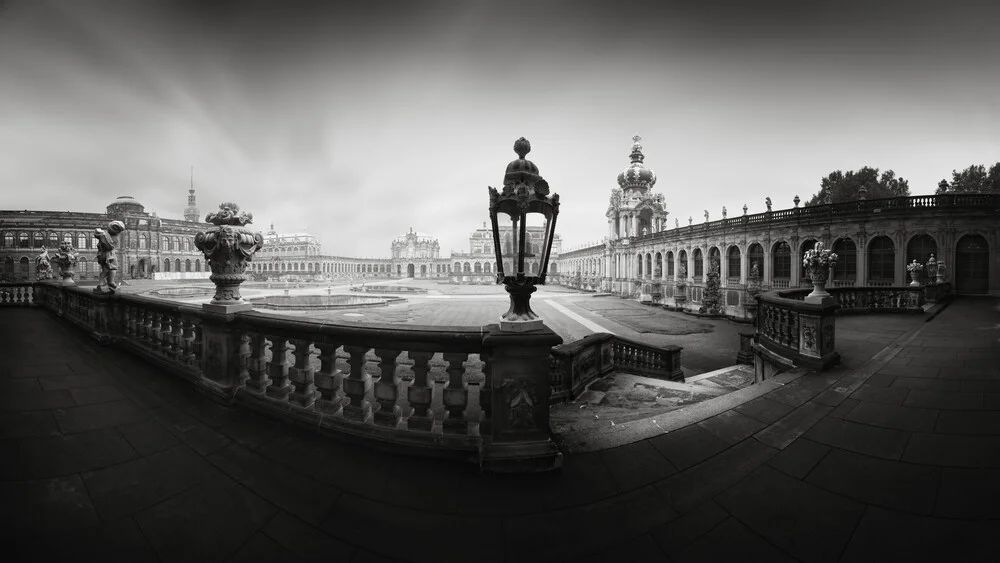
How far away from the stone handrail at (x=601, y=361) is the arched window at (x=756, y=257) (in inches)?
845

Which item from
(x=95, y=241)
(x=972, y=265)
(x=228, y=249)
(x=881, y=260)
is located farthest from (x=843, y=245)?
(x=95, y=241)

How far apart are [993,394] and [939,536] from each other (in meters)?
3.58

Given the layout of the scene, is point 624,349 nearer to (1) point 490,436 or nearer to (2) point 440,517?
(1) point 490,436

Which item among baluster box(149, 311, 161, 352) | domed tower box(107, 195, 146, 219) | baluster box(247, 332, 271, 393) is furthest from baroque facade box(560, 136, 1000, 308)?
domed tower box(107, 195, 146, 219)

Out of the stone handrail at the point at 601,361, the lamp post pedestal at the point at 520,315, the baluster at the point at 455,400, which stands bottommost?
the stone handrail at the point at 601,361

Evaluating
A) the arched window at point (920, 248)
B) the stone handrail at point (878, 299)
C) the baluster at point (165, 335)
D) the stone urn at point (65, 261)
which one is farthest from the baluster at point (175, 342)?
the arched window at point (920, 248)

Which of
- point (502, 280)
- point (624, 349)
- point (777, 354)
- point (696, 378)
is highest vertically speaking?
point (502, 280)

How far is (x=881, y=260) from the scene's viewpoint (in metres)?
20.9

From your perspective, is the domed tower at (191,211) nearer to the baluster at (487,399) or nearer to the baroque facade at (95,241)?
the baroque facade at (95,241)

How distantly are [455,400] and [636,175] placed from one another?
148 feet

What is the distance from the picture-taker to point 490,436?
2.86 m

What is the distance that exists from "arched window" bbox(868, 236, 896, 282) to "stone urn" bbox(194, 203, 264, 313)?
30602 mm

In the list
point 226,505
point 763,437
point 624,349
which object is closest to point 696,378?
point 624,349

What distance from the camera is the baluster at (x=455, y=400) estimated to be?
2951 millimetres
